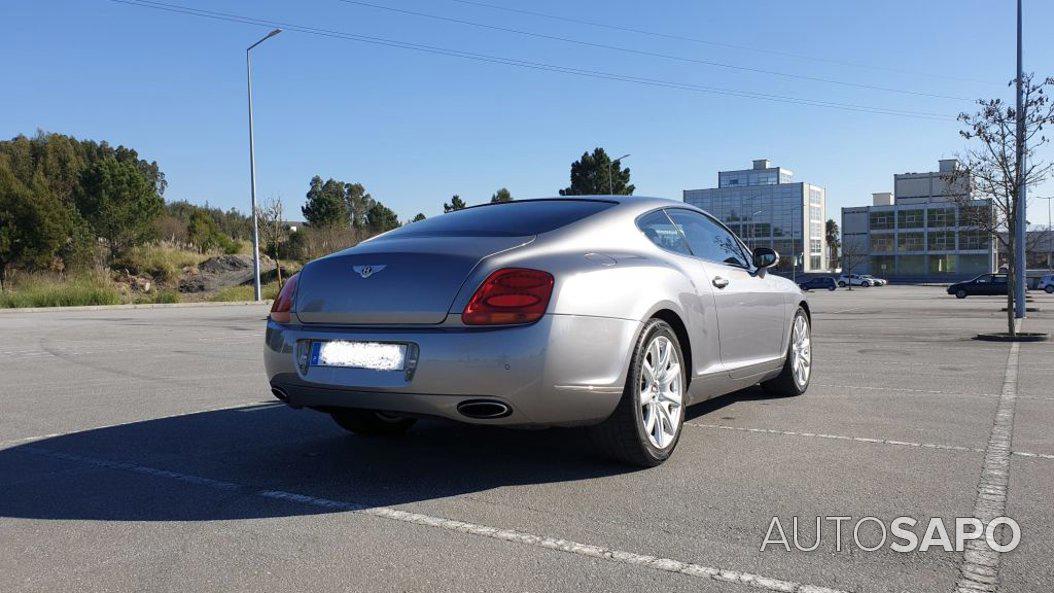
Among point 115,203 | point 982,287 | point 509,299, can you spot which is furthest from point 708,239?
point 115,203

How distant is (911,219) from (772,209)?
63.8 feet

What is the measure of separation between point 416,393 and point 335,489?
65cm

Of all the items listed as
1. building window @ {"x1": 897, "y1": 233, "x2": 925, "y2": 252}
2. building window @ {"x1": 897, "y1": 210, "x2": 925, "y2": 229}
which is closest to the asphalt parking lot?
building window @ {"x1": 897, "y1": 210, "x2": 925, "y2": 229}

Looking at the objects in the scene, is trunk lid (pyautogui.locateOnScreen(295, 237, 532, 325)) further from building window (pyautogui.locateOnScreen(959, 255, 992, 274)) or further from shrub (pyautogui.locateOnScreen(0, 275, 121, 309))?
building window (pyautogui.locateOnScreen(959, 255, 992, 274))

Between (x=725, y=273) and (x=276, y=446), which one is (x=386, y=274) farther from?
(x=725, y=273)

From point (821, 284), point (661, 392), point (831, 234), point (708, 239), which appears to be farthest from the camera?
point (831, 234)

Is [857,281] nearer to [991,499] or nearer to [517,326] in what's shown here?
[991,499]

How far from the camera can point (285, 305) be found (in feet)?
14.7

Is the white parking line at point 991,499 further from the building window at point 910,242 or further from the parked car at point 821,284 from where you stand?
the building window at point 910,242

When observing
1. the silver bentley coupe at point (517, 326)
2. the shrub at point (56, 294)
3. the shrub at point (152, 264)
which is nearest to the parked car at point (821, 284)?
the shrub at point (152, 264)

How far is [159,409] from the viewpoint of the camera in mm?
Answer: 6492

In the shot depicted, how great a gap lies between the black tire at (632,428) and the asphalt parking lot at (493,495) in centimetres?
10

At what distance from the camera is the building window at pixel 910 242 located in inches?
4139

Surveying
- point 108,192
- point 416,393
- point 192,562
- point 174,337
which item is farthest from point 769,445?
point 108,192
